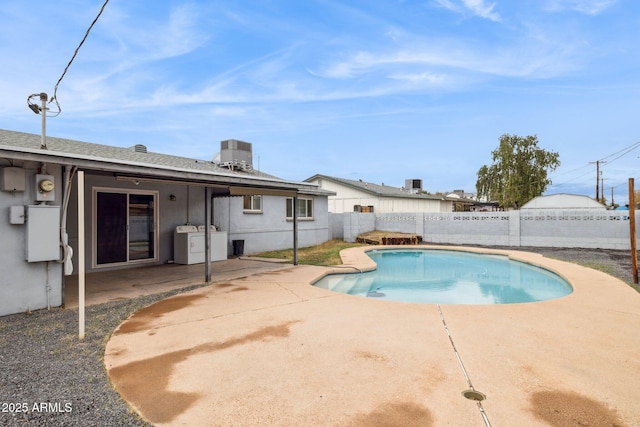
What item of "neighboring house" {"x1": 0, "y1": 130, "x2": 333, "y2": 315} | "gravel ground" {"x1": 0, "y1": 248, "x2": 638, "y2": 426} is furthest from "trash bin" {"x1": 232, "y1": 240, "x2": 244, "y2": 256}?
"gravel ground" {"x1": 0, "y1": 248, "x2": 638, "y2": 426}

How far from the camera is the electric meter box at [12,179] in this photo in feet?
16.5

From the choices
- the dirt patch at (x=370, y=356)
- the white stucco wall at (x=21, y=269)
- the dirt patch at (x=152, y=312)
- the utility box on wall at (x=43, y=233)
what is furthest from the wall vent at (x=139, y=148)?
the dirt patch at (x=370, y=356)

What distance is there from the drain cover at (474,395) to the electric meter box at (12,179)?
6565 mm

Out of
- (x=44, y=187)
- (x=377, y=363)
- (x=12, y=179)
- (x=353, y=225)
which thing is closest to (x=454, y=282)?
(x=377, y=363)

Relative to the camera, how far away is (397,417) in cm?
251

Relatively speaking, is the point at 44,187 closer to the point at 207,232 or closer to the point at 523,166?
the point at 207,232

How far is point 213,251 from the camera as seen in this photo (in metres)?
10.9

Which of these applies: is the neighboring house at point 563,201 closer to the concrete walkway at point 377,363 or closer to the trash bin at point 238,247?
the trash bin at point 238,247

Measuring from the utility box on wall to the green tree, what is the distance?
31.5 metres

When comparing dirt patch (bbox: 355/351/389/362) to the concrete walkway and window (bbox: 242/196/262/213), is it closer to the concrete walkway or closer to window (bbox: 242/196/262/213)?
the concrete walkway

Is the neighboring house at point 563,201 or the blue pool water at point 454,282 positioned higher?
the neighboring house at point 563,201

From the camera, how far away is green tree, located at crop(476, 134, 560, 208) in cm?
2905

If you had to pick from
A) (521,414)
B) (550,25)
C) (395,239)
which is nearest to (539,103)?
(550,25)

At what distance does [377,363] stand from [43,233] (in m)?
5.45
